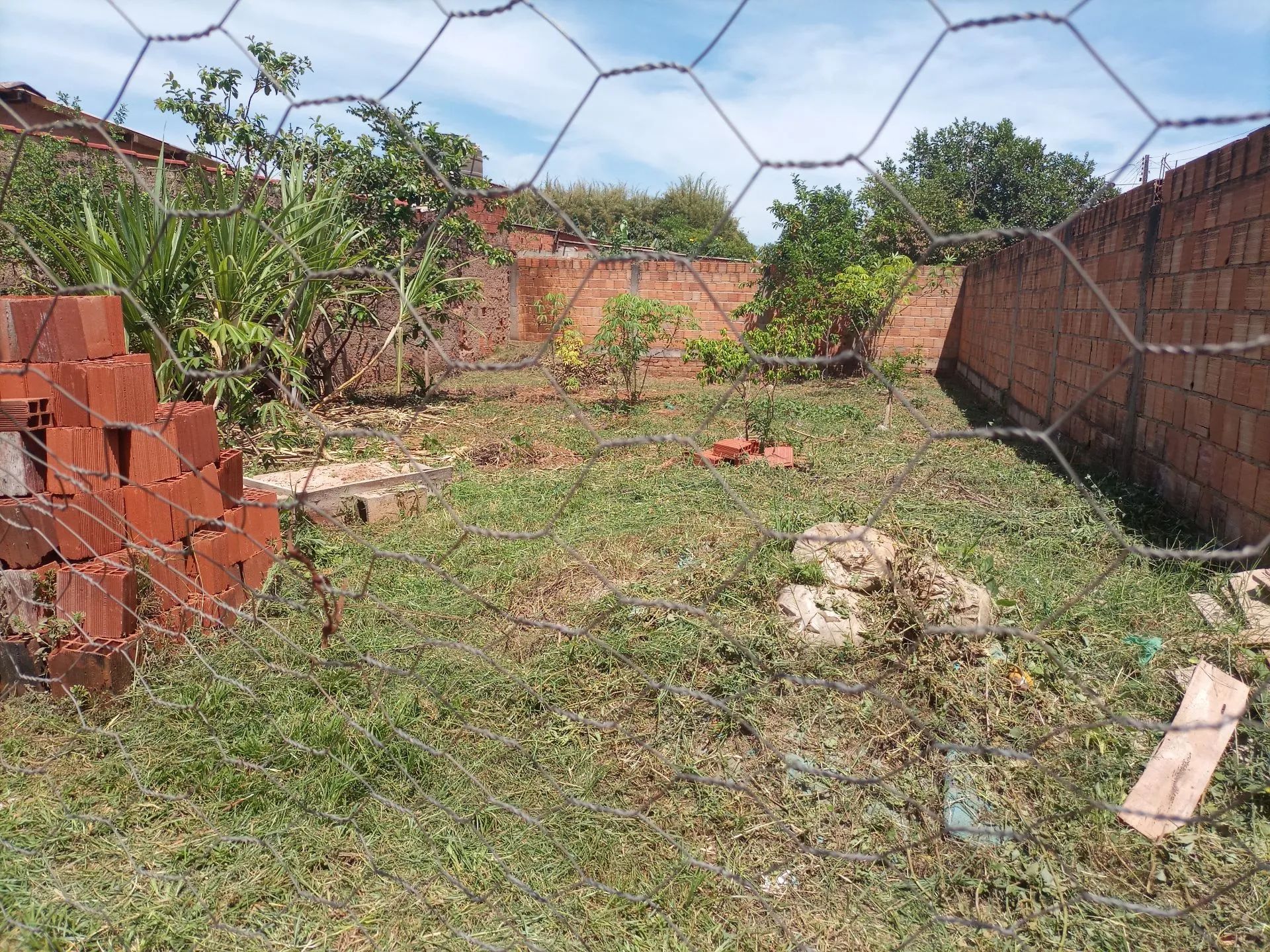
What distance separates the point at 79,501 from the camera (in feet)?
7.00

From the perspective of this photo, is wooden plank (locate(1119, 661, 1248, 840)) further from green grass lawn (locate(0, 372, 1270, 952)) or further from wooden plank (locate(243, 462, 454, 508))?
wooden plank (locate(243, 462, 454, 508))

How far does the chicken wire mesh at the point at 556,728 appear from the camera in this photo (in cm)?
148

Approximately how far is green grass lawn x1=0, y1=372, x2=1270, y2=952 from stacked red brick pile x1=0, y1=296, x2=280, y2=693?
13cm

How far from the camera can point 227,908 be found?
1.53m

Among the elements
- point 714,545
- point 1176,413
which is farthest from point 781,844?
point 1176,413

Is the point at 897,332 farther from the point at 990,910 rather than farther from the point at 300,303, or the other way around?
the point at 990,910

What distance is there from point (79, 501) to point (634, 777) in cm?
159

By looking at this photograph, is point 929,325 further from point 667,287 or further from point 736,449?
point 736,449

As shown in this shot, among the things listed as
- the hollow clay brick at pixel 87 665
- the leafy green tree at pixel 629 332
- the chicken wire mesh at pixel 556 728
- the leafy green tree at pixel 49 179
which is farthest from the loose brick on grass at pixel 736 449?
the leafy green tree at pixel 49 179

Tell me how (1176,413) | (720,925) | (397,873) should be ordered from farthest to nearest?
(1176,413)
(397,873)
(720,925)

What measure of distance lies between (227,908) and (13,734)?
36.4 inches

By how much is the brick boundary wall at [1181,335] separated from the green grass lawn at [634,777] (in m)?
0.65

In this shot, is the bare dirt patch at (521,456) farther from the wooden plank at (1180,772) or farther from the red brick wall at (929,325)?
the red brick wall at (929,325)

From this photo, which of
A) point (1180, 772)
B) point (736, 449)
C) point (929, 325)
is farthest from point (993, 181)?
point (1180, 772)
